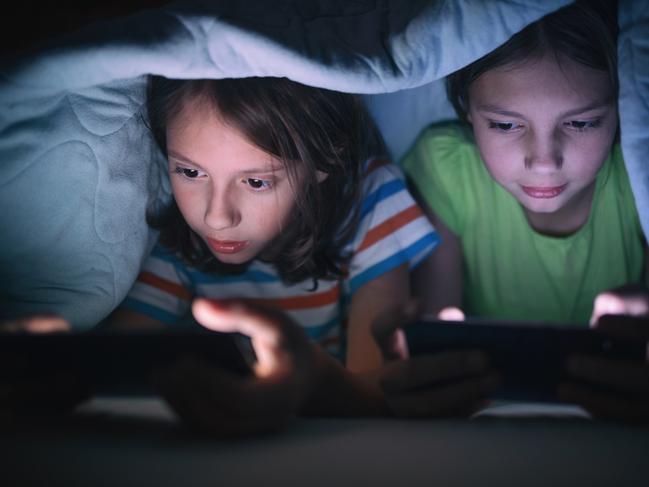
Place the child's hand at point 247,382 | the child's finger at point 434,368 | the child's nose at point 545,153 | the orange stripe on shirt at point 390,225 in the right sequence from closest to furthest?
the child's hand at point 247,382 → the child's finger at point 434,368 → the child's nose at point 545,153 → the orange stripe on shirt at point 390,225

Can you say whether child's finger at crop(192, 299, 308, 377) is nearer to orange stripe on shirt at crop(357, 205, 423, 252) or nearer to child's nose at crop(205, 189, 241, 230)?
child's nose at crop(205, 189, 241, 230)

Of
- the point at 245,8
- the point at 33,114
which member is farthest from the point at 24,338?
the point at 245,8

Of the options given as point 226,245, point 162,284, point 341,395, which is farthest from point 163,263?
point 341,395

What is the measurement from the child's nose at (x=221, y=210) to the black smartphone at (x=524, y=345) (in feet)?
0.95

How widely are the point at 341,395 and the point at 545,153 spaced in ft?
1.32

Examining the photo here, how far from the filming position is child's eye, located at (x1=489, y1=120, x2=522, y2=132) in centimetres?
81

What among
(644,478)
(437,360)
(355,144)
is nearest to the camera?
(644,478)

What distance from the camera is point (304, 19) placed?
0.70 m

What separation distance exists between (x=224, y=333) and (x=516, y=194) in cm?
52

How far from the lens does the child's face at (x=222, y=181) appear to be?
0.74 m

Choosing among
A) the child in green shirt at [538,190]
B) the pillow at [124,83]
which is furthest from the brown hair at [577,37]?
the pillow at [124,83]

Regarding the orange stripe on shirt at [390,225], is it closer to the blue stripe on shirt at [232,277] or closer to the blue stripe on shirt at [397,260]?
the blue stripe on shirt at [397,260]

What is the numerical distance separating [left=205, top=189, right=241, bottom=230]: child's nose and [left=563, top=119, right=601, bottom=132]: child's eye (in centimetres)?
43

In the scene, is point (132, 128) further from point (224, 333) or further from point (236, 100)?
point (224, 333)
